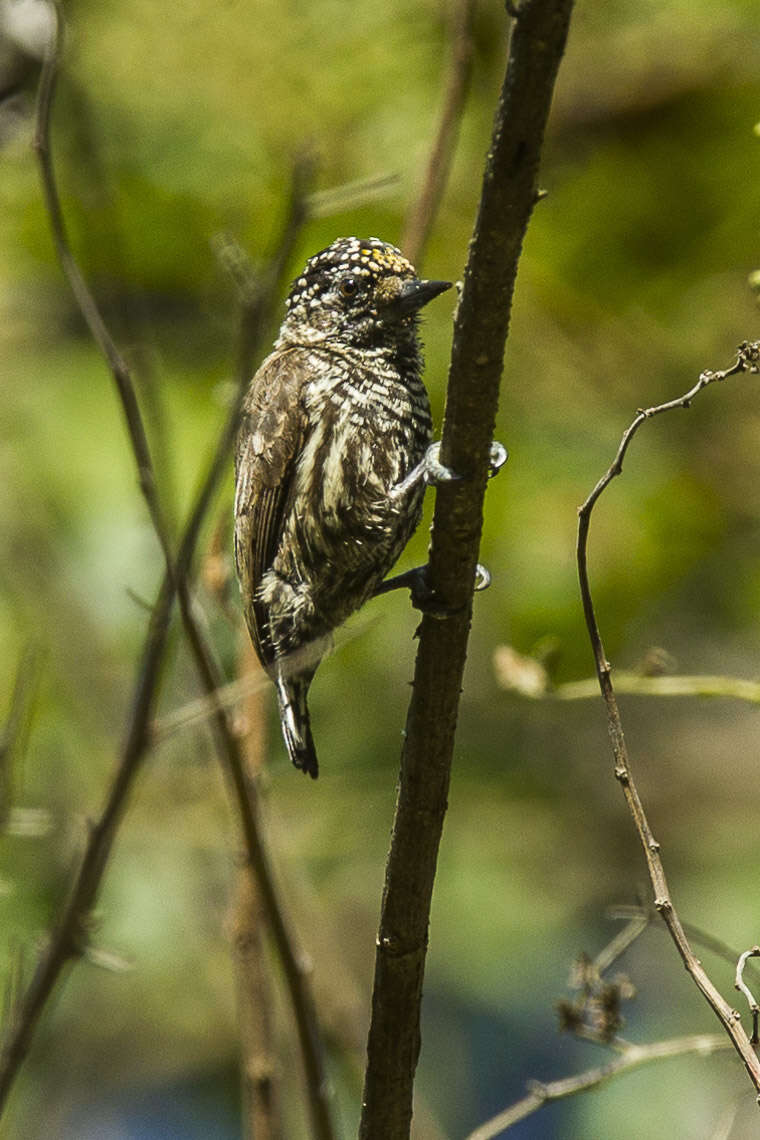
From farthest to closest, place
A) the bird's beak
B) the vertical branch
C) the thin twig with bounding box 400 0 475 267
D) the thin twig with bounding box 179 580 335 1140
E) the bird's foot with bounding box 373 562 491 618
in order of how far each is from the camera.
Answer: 1. the thin twig with bounding box 400 0 475 267
2. the bird's beak
3. the thin twig with bounding box 179 580 335 1140
4. the bird's foot with bounding box 373 562 491 618
5. the vertical branch

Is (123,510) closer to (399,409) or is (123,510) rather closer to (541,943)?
(399,409)

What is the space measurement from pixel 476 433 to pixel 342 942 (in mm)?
4094

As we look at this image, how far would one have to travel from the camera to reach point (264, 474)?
3.33 metres

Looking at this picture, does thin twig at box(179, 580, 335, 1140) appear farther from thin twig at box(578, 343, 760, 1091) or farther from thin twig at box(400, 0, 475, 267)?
thin twig at box(400, 0, 475, 267)

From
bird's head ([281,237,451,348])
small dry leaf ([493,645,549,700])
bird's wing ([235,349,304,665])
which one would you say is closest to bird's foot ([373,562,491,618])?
small dry leaf ([493,645,549,700])

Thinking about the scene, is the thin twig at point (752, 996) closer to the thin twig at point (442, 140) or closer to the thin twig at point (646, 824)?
the thin twig at point (646, 824)

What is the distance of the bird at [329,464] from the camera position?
321cm

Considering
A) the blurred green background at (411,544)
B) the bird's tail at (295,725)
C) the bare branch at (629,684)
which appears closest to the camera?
the bare branch at (629,684)

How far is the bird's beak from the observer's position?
3191mm

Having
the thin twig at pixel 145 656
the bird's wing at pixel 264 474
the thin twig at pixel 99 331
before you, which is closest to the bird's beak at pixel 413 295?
the bird's wing at pixel 264 474

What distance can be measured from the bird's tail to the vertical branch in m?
0.92

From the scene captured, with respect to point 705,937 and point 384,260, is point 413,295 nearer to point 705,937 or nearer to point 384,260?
point 384,260

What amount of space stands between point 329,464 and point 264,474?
7.1 inches

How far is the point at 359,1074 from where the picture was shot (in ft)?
14.6
